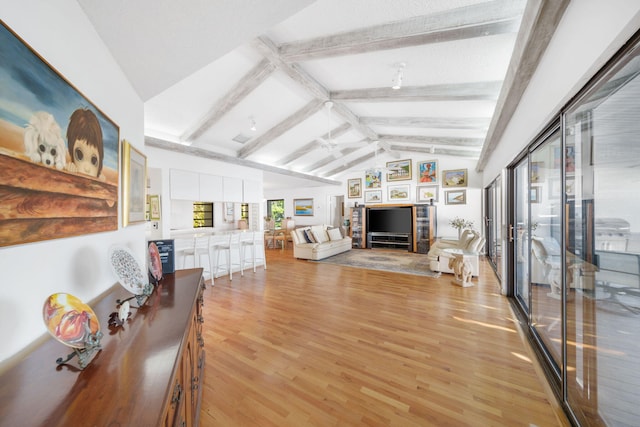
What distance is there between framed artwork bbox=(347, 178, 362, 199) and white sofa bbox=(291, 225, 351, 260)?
2.28m

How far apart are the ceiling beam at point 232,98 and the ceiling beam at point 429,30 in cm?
69

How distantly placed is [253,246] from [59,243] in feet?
14.4

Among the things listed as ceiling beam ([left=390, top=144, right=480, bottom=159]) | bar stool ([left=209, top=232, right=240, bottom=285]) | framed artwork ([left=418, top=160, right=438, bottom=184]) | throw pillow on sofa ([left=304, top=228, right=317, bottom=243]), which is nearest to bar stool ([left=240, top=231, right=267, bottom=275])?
bar stool ([left=209, top=232, right=240, bottom=285])

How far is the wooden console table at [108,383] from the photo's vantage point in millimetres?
583

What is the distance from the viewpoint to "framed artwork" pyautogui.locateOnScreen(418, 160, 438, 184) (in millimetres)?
7734

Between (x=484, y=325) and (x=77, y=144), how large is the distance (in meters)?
3.69

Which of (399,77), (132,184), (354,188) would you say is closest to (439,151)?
(354,188)

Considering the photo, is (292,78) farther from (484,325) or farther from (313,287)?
(484,325)

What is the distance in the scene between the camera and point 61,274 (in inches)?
40.1

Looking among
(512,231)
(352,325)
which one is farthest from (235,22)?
(512,231)

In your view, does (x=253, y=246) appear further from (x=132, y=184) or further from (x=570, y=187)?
(x=570, y=187)

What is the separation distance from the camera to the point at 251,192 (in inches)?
228

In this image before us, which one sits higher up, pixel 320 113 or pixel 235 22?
pixel 320 113

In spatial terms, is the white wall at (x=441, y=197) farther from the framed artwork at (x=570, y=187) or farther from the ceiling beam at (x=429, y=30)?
the framed artwork at (x=570, y=187)
